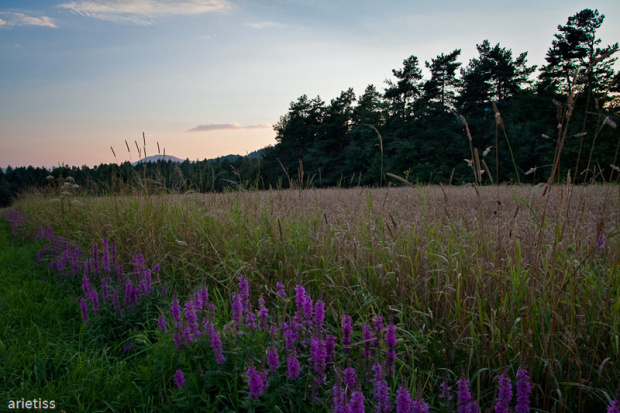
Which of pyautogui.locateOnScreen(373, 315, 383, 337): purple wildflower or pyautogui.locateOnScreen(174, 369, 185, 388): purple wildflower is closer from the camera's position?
pyautogui.locateOnScreen(174, 369, 185, 388): purple wildflower

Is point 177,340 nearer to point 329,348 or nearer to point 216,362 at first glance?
point 216,362

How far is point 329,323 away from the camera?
2.56 meters

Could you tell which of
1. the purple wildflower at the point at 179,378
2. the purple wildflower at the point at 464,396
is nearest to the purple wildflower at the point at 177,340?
the purple wildflower at the point at 179,378

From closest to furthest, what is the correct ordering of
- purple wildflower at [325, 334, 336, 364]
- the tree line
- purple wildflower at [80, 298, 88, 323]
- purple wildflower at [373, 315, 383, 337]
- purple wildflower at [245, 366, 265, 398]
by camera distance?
purple wildflower at [245, 366, 265, 398]
purple wildflower at [325, 334, 336, 364]
purple wildflower at [373, 315, 383, 337]
purple wildflower at [80, 298, 88, 323]
the tree line

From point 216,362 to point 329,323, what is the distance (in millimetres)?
971

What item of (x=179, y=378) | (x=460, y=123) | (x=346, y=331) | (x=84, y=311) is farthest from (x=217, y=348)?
(x=460, y=123)

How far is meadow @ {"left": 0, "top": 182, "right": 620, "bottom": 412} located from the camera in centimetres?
167

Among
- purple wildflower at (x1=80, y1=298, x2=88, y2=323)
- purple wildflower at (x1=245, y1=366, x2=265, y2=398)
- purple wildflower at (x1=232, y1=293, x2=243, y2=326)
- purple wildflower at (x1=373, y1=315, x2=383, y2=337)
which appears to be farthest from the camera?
purple wildflower at (x1=80, y1=298, x2=88, y2=323)

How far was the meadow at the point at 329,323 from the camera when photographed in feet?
5.47

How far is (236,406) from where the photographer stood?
174 cm

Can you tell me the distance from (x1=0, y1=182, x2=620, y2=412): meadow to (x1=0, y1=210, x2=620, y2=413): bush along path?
12mm

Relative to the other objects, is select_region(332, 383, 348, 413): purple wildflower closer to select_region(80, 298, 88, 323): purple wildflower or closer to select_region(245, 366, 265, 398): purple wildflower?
select_region(245, 366, 265, 398): purple wildflower

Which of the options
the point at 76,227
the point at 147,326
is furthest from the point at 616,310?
the point at 76,227

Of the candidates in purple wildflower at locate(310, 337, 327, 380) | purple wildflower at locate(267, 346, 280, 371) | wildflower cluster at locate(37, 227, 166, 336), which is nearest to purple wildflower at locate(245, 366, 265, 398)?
purple wildflower at locate(267, 346, 280, 371)
